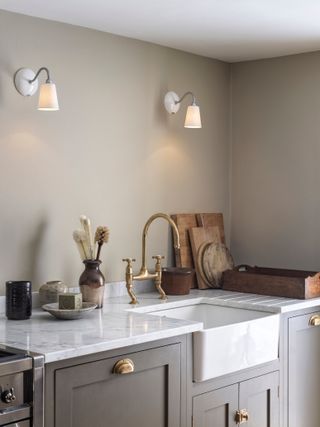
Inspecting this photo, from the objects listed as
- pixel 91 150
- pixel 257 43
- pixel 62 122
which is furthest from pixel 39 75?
pixel 257 43

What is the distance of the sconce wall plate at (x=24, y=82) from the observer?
3240 millimetres

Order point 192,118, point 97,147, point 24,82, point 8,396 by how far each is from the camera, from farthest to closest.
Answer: point 192,118
point 97,147
point 24,82
point 8,396

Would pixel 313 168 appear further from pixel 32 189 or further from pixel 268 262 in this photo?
pixel 32 189

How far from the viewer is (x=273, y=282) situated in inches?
151

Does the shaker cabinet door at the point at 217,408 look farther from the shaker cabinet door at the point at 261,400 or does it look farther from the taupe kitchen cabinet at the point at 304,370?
the taupe kitchen cabinet at the point at 304,370

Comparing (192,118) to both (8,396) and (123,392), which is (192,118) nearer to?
(123,392)

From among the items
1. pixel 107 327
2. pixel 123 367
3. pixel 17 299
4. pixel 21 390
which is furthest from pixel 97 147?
pixel 21 390

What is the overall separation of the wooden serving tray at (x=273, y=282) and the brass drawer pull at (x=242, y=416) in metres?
0.72

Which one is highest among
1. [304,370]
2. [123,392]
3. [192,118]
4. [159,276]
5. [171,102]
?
[171,102]

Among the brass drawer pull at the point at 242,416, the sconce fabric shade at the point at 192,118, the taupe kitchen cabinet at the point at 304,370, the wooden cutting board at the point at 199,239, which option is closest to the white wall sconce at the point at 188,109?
the sconce fabric shade at the point at 192,118

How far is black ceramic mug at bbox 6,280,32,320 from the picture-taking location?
3.03 meters

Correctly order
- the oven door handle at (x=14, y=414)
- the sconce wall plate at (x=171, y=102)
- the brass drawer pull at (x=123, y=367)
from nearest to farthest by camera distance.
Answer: the oven door handle at (x=14, y=414)
the brass drawer pull at (x=123, y=367)
the sconce wall plate at (x=171, y=102)

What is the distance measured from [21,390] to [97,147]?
1579mm

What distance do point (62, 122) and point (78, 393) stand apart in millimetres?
1437
